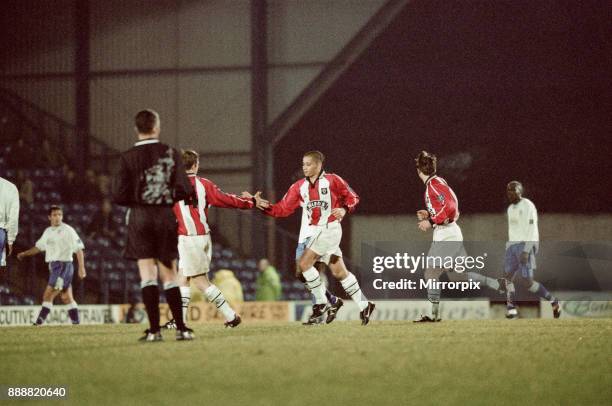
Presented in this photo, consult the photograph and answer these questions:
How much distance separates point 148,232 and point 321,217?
4367 mm

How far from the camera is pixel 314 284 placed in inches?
556

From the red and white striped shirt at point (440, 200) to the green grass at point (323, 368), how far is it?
11.5 ft

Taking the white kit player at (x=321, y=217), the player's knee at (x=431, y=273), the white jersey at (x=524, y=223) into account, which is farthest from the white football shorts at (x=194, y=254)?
the white jersey at (x=524, y=223)

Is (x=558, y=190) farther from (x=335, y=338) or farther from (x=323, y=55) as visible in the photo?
(x=335, y=338)

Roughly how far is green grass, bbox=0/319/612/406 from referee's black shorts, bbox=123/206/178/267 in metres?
0.90

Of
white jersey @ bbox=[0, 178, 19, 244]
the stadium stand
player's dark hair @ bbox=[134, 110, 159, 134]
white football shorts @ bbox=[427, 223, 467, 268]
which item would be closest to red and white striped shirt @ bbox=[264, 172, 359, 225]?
white football shorts @ bbox=[427, 223, 467, 268]

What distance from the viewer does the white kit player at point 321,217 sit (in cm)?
1403

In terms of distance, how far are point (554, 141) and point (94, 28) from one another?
49.1 feet

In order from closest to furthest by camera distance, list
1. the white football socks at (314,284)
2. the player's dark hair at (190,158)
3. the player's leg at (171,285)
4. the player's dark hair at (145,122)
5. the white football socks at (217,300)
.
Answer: the player's dark hair at (145,122) < the player's leg at (171,285) < the white football socks at (217,300) < the player's dark hair at (190,158) < the white football socks at (314,284)

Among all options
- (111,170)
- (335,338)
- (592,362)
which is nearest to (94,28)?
(111,170)

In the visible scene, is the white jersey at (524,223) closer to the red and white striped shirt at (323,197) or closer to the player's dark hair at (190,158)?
the red and white striped shirt at (323,197)

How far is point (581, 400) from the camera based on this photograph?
6312 mm

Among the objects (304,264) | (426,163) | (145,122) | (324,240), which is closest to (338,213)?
(324,240)

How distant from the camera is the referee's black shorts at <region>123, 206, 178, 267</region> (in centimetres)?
1012
